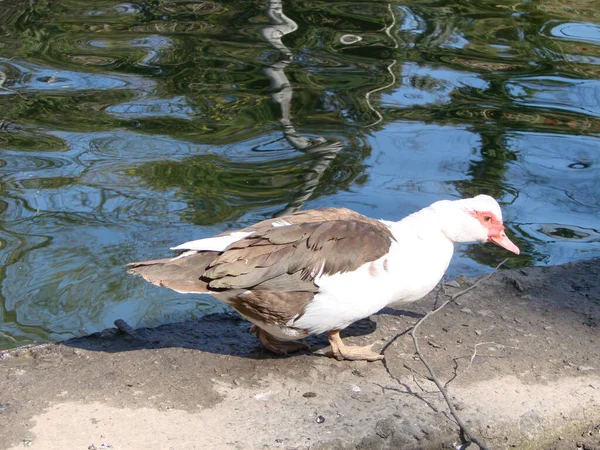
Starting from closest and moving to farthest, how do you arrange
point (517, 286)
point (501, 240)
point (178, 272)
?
point (178, 272), point (501, 240), point (517, 286)

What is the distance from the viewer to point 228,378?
4375mm

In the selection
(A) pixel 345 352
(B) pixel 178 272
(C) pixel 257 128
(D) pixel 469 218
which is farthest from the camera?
(C) pixel 257 128

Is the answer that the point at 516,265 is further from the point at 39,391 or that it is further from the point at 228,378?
the point at 39,391

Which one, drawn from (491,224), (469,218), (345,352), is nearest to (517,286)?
(491,224)

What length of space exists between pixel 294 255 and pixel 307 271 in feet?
0.36

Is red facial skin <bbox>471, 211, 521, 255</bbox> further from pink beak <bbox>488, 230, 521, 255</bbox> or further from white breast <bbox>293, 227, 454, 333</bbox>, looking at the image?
white breast <bbox>293, 227, 454, 333</bbox>

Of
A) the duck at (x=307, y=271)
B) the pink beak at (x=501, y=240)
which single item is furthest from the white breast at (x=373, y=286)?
the pink beak at (x=501, y=240)

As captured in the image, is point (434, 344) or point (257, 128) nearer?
point (434, 344)

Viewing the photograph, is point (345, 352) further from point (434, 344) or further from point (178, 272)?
point (178, 272)

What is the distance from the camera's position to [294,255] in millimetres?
4316

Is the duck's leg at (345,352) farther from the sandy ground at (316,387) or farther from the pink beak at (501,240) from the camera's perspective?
A: the pink beak at (501,240)

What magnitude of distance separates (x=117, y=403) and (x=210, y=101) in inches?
205

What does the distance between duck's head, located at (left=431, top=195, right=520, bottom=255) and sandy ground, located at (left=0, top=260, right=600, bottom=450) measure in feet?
1.97

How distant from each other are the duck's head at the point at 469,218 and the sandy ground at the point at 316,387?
23.6 inches
